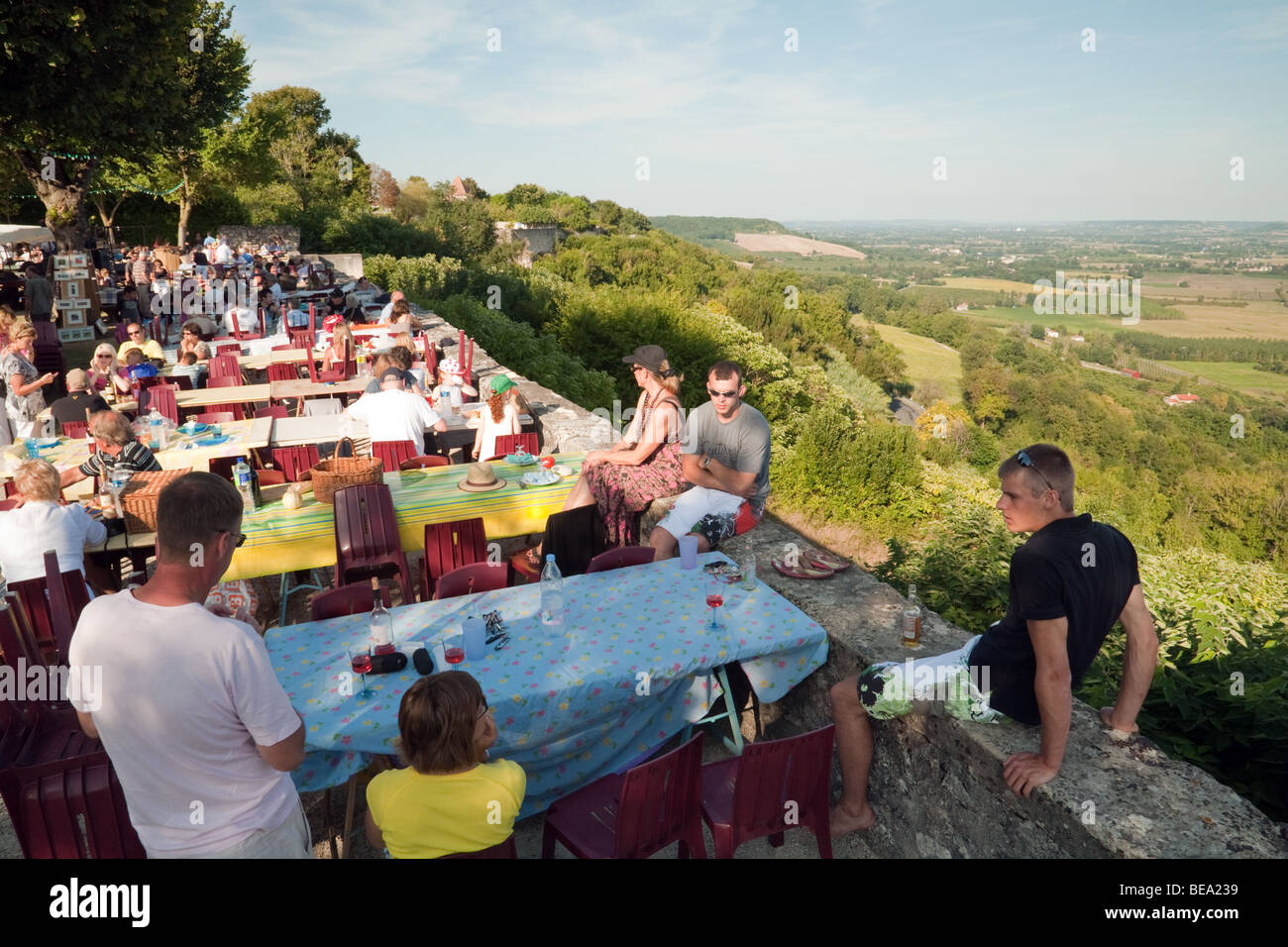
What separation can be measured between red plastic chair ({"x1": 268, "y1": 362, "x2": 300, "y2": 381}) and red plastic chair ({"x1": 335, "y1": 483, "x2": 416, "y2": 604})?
6156 mm

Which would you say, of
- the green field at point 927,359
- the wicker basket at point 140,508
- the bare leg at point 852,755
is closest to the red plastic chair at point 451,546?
the wicker basket at point 140,508

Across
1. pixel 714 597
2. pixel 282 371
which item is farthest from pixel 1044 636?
pixel 282 371

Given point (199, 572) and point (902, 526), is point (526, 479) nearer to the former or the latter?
point (199, 572)

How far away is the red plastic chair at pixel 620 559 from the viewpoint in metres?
4.52

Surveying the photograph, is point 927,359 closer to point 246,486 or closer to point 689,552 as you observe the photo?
point 689,552

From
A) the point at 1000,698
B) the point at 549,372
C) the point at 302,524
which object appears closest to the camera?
the point at 1000,698

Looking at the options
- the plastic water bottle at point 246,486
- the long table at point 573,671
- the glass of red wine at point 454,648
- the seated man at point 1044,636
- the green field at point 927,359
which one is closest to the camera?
the seated man at point 1044,636

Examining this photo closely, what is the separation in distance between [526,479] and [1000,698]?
380 centimetres

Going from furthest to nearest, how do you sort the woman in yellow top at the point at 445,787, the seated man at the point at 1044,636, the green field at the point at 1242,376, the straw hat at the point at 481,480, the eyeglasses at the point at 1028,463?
the green field at the point at 1242,376 < the straw hat at the point at 481,480 < the eyeglasses at the point at 1028,463 < the seated man at the point at 1044,636 < the woman in yellow top at the point at 445,787

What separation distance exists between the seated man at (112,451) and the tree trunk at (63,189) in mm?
18106

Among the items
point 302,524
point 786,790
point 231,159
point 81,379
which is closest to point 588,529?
point 302,524

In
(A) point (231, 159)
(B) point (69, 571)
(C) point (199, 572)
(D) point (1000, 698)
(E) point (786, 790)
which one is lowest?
(E) point (786, 790)

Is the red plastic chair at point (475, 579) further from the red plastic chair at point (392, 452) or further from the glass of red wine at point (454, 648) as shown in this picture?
the red plastic chair at point (392, 452)
